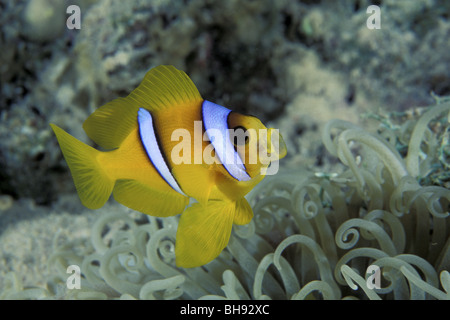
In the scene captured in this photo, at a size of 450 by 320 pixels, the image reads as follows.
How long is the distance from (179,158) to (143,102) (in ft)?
0.53

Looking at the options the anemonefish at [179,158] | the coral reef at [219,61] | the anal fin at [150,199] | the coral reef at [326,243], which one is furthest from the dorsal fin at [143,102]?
the coral reef at [219,61]

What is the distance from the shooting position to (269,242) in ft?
4.32

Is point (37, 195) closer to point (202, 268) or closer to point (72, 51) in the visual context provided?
point (72, 51)

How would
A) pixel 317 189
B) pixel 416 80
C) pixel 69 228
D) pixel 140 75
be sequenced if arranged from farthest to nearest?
pixel 416 80 → pixel 69 228 → pixel 140 75 → pixel 317 189

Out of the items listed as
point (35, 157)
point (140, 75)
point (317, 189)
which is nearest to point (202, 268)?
point (317, 189)

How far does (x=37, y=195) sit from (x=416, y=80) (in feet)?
8.36

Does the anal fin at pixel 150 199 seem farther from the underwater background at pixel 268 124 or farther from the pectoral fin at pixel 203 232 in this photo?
the underwater background at pixel 268 124

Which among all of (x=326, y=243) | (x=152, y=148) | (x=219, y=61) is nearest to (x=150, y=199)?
(x=152, y=148)

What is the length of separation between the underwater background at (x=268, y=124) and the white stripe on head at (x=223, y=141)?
18.0 inches

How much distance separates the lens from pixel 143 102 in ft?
2.56

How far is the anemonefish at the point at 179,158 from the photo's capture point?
0.68 meters

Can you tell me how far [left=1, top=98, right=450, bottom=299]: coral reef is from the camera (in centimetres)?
105

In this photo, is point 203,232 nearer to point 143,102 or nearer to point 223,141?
point 223,141

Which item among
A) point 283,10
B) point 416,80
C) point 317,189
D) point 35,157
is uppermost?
point 283,10
